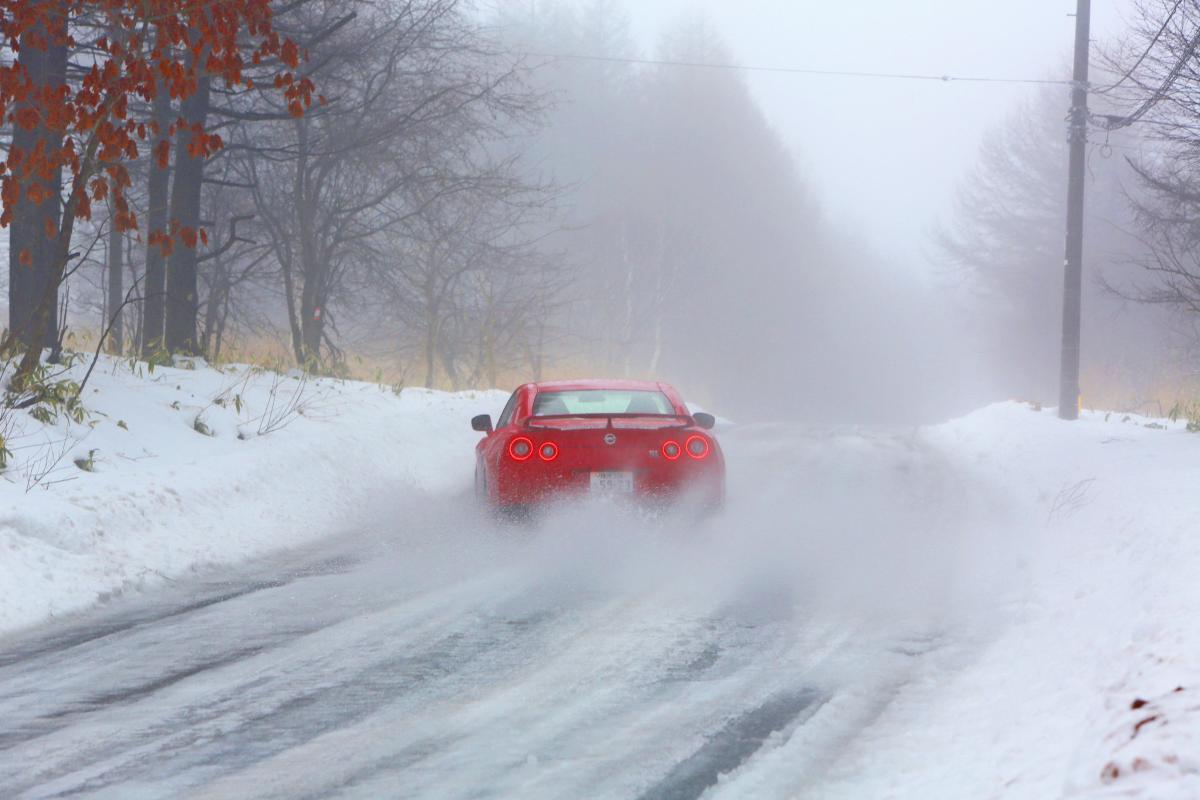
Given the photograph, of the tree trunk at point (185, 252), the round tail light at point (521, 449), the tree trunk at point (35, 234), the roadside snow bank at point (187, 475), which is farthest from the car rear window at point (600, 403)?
the tree trunk at point (185, 252)

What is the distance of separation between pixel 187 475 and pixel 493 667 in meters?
5.50

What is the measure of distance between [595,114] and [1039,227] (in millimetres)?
23393

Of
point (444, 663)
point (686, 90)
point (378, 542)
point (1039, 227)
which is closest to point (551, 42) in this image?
point (686, 90)

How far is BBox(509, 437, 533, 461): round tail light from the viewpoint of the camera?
9.98 metres

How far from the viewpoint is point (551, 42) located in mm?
64750

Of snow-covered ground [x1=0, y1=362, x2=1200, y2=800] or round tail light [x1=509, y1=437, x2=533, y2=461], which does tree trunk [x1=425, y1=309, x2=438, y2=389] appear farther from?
round tail light [x1=509, y1=437, x2=533, y2=461]

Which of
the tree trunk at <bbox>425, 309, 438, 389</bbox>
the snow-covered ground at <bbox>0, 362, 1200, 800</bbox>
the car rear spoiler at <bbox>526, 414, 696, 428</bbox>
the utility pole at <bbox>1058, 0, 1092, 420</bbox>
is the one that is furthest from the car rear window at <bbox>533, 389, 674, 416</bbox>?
the tree trunk at <bbox>425, 309, 438, 389</bbox>

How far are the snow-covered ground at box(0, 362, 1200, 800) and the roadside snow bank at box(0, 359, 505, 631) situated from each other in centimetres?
4

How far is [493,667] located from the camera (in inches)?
238

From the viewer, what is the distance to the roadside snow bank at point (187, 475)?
26.7ft

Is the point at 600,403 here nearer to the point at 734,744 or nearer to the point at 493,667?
the point at 493,667

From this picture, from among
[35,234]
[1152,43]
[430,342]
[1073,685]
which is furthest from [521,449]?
[430,342]

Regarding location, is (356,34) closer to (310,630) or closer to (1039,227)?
(310,630)

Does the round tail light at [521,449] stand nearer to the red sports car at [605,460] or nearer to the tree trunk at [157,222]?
the red sports car at [605,460]
